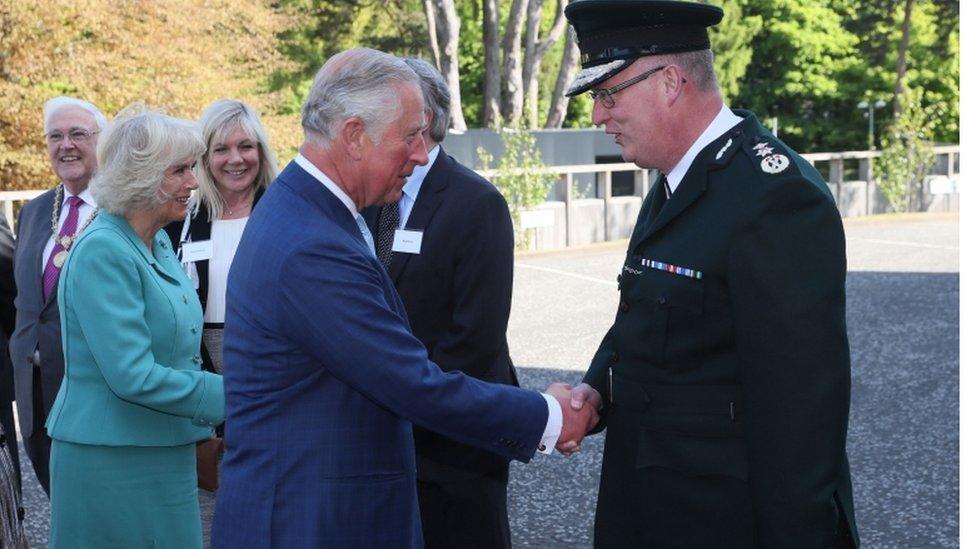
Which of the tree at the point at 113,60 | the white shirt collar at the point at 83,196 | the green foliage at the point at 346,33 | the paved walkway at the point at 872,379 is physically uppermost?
the green foliage at the point at 346,33

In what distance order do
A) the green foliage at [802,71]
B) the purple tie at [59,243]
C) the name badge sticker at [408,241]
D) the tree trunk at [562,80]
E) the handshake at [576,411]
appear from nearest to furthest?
the handshake at [576,411], the name badge sticker at [408,241], the purple tie at [59,243], the tree trunk at [562,80], the green foliage at [802,71]

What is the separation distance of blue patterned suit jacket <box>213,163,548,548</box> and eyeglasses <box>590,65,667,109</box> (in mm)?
674

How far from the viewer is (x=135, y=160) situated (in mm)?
3529

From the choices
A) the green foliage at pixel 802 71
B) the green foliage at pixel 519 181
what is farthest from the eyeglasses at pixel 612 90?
the green foliage at pixel 802 71

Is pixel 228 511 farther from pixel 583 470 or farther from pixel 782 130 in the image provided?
pixel 782 130

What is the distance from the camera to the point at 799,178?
2570mm

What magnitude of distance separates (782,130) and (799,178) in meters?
45.1

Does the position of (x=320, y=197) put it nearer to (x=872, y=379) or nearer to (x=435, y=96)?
(x=435, y=96)

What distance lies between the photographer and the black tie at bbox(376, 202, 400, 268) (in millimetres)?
3688

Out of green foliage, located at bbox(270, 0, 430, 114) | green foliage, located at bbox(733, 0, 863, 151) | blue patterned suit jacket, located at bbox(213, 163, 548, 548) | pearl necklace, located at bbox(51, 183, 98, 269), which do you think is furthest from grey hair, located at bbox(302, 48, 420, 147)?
green foliage, located at bbox(733, 0, 863, 151)

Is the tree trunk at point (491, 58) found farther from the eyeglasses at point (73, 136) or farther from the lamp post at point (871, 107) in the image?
the eyeglasses at point (73, 136)

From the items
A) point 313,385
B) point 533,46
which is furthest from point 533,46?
point 313,385

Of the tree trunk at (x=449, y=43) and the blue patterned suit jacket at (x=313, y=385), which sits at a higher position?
the tree trunk at (x=449, y=43)

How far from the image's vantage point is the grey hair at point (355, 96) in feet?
8.42
